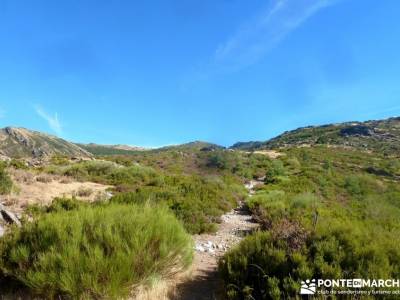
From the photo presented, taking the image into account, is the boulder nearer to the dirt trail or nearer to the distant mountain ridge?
the dirt trail

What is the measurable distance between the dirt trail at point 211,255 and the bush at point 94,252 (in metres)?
0.41

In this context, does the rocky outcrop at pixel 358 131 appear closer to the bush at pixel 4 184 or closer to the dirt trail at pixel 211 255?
the dirt trail at pixel 211 255

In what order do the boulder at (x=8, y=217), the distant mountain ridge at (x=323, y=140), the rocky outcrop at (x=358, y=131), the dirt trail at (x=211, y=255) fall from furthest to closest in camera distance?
the rocky outcrop at (x=358, y=131) → the distant mountain ridge at (x=323, y=140) → the boulder at (x=8, y=217) → the dirt trail at (x=211, y=255)

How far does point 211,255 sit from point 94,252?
3465 millimetres

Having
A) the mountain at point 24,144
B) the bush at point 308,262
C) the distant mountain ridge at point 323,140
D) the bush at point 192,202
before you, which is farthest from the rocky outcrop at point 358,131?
the bush at point 308,262

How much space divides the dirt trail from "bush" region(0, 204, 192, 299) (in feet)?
1.35

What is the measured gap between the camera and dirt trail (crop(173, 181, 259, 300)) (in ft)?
17.5

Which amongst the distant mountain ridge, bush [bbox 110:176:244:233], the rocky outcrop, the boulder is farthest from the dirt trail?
the rocky outcrop

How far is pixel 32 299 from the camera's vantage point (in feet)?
15.5

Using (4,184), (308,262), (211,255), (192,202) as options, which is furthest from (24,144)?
(308,262)

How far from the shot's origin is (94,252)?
4.70m

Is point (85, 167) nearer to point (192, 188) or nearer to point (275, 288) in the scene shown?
point (192, 188)

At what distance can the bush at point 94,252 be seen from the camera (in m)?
4.55

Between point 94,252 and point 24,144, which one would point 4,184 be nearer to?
point 94,252
